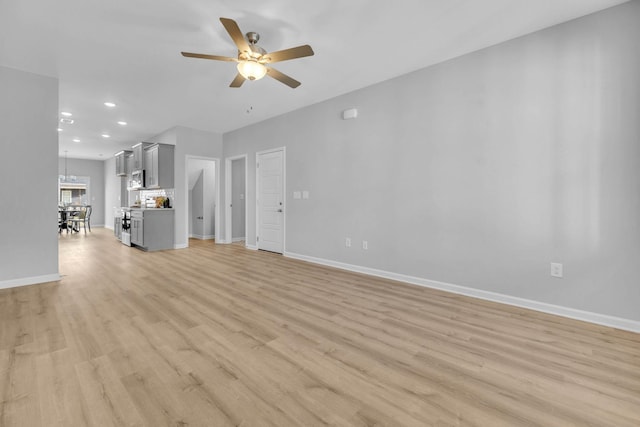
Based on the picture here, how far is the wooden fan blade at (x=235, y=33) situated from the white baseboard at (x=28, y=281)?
12.9ft

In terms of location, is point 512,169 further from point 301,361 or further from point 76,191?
point 76,191

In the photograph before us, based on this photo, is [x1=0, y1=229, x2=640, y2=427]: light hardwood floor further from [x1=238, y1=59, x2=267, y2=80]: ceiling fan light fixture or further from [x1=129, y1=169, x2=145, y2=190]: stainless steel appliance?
[x1=129, y1=169, x2=145, y2=190]: stainless steel appliance

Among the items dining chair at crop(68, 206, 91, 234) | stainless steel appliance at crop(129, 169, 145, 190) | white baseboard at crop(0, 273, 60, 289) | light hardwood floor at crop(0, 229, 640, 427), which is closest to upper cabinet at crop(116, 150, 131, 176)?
stainless steel appliance at crop(129, 169, 145, 190)

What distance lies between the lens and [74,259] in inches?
201

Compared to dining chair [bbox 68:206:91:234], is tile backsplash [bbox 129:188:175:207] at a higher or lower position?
higher

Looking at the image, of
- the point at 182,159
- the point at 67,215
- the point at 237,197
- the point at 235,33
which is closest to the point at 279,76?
the point at 235,33

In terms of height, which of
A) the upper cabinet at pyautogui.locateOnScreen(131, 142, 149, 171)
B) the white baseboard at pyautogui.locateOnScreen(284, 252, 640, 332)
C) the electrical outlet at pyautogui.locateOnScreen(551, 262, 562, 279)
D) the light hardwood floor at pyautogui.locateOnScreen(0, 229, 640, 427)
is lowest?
the light hardwood floor at pyautogui.locateOnScreen(0, 229, 640, 427)

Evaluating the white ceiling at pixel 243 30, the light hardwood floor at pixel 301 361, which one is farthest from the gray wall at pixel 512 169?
the light hardwood floor at pixel 301 361

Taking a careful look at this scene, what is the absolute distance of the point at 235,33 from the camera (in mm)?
2336

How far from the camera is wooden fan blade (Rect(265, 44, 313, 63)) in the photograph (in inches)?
97.2

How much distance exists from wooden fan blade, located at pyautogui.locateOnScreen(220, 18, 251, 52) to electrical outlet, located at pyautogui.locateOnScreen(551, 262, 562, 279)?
3617 mm

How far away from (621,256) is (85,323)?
4.74 meters

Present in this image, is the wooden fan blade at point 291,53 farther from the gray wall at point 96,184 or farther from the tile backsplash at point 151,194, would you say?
the gray wall at point 96,184

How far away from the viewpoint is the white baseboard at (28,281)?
137 inches
